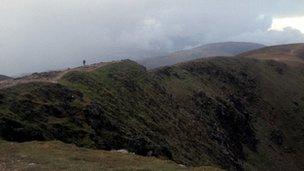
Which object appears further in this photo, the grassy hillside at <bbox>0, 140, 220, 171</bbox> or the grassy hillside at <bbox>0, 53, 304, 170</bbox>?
the grassy hillside at <bbox>0, 53, 304, 170</bbox>

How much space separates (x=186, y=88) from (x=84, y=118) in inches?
2541

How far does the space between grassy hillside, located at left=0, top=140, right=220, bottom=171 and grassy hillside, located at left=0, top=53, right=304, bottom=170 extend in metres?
9.95

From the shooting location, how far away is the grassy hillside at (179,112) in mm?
69375

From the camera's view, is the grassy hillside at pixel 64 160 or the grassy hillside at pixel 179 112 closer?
the grassy hillside at pixel 64 160

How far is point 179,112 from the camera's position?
114938 millimetres

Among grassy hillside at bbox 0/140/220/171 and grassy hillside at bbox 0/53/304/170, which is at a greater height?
grassy hillside at bbox 0/140/220/171

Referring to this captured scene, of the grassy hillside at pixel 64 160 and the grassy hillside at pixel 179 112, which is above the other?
the grassy hillside at pixel 64 160

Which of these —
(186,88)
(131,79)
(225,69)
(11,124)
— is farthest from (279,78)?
(11,124)

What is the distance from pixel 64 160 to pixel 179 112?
7097cm

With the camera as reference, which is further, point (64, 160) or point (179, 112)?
point (179, 112)

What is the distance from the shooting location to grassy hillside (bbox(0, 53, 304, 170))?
69375 millimetres

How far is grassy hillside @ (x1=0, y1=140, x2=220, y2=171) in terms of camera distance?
42.6 metres

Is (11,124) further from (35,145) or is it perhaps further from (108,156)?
(108,156)

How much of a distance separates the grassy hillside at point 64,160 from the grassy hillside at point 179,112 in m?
9.95
